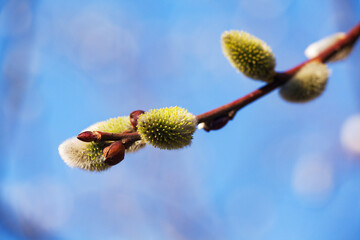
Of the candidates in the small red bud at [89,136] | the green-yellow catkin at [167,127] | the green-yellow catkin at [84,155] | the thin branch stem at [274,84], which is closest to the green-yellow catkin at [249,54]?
the thin branch stem at [274,84]

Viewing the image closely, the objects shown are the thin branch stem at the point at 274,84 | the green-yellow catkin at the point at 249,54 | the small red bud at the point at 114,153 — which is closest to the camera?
Answer: the small red bud at the point at 114,153

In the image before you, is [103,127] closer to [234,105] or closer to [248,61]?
[234,105]

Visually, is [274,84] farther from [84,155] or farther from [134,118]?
[84,155]

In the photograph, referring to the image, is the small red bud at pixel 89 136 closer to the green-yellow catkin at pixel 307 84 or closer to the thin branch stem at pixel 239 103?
the thin branch stem at pixel 239 103

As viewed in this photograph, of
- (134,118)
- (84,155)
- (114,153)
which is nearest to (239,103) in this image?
(134,118)

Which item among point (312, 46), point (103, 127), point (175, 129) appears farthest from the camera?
point (312, 46)

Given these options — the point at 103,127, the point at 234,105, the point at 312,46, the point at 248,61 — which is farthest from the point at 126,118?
the point at 312,46
